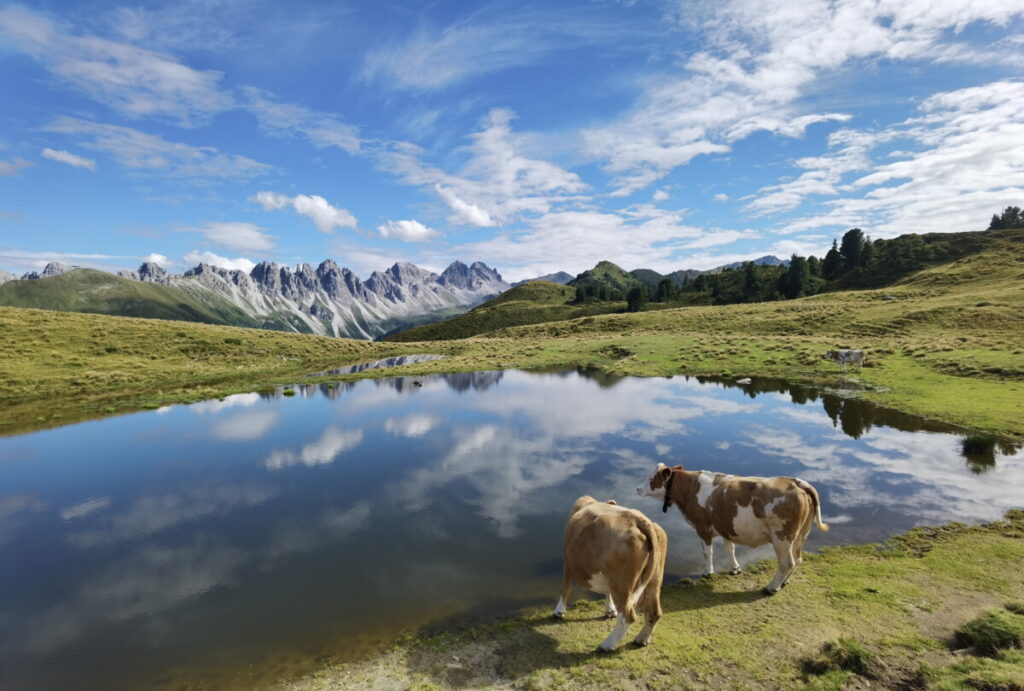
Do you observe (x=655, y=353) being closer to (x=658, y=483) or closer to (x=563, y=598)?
(x=658, y=483)

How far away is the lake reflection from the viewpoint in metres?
10.8

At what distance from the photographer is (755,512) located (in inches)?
460

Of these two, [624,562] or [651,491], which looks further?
[651,491]

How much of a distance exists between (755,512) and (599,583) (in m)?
5.07

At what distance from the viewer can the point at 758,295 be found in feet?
488

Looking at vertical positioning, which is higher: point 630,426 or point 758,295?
point 758,295

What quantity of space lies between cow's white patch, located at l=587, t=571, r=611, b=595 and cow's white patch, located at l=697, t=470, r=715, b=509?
189 inches

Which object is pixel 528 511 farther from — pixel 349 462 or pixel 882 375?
pixel 882 375

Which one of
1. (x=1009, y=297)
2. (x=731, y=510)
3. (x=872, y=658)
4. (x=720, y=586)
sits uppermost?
(x=1009, y=297)

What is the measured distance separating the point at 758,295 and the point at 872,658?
163018 millimetres

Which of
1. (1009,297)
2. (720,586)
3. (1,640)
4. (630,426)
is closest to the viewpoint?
(1,640)

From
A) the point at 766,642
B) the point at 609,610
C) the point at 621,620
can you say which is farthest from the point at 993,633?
the point at 609,610

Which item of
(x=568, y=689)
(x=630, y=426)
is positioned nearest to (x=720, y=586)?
(x=568, y=689)

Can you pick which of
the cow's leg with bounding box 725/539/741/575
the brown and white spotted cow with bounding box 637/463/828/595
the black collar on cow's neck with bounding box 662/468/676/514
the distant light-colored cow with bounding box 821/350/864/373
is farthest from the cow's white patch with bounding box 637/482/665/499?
the distant light-colored cow with bounding box 821/350/864/373
